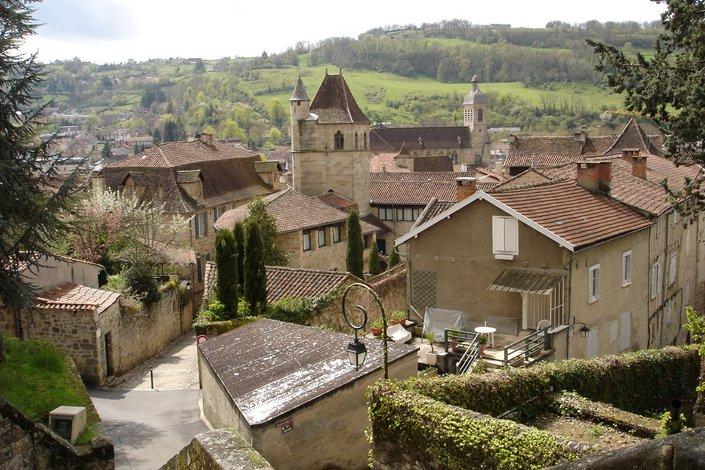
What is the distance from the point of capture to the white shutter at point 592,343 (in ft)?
69.8

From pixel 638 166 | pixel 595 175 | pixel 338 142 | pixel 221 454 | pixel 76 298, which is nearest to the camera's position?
pixel 221 454

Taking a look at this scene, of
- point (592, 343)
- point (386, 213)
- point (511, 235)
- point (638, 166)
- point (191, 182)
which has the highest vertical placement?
point (638, 166)

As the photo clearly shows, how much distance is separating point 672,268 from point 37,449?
24.0 m

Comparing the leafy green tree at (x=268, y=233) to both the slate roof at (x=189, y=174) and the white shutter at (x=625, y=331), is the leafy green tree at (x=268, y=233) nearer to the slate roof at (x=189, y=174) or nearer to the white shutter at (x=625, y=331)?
the slate roof at (x=189, y=174)

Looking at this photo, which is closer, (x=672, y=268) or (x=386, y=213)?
(x=672, y=268)

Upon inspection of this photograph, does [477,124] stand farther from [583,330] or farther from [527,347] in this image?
[527,347]

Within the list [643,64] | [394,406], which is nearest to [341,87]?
[643,64]

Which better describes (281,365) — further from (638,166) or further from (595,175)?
(638,166)

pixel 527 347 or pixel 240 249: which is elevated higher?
pixel 240 249

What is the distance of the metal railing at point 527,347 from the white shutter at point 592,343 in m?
2.71

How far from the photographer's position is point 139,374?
Answer: 24.8 metres

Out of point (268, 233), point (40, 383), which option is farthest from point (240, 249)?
point (40, 383)

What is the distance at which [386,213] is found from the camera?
60.0 meters

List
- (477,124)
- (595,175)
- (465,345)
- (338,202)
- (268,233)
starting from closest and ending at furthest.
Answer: (465,345) < (595,175) < (268,233) < (338,202) < (477,124)
